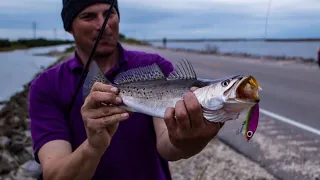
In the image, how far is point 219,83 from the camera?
7.04ft

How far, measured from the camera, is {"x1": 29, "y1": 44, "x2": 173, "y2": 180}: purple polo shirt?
318cm

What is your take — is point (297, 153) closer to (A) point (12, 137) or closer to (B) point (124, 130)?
(B) point (124, 130)

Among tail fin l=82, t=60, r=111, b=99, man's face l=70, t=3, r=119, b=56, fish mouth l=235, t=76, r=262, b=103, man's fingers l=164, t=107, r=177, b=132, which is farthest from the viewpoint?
man's face l=70, t=3, r=119, b=56

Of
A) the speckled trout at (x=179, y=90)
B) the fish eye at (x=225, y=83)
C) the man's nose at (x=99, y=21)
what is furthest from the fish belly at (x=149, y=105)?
the man's nose at (x=99, y=21)

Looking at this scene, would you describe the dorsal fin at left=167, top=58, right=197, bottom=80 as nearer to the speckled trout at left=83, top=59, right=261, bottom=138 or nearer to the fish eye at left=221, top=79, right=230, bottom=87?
the speckled trout at left=83, top=59, right=261, bottom=138

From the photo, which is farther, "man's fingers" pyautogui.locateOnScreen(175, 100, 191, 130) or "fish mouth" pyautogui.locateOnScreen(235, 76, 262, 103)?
"man's fingers" pyautogui.locateOnScreen(175, 100, 191, 130)

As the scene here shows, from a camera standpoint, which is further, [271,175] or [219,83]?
[271,175]

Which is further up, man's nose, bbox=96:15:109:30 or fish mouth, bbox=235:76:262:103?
man's nose, bbox=96:15:109:30

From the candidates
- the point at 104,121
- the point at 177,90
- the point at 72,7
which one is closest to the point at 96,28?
the point at 72,7

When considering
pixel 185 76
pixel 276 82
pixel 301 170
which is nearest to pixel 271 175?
pixel 301 170

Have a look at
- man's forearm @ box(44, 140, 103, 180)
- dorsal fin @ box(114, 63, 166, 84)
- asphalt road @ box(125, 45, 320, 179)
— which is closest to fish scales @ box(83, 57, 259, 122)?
dorsal fin @ box(114, 63, 166, 84)

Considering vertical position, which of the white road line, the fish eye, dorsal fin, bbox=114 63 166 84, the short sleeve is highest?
the fish eye

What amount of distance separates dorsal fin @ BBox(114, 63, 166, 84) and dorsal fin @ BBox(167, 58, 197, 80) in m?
0.10

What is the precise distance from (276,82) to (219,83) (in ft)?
48.5
